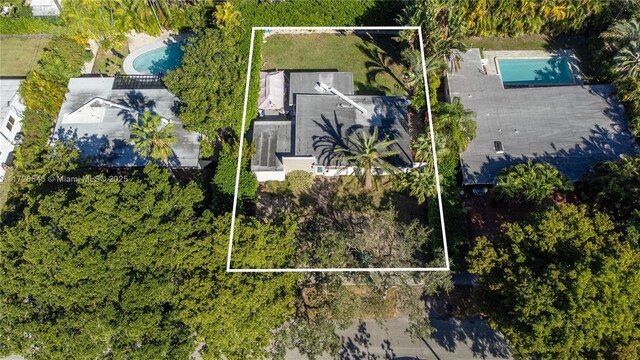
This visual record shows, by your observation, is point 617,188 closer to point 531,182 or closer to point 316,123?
point 531,182

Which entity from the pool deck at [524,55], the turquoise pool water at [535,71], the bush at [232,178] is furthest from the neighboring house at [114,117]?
the turquoise pool water at [535,71]

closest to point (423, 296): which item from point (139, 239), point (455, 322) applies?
point (455, 322)

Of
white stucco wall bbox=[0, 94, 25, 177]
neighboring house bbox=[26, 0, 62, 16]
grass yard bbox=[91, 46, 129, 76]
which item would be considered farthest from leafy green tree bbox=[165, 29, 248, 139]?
neighboring house bbox=[26, 0, 62, 16]

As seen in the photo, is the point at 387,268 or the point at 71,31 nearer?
the point at 387,268

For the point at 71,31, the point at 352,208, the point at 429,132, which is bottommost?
the point at 352,208

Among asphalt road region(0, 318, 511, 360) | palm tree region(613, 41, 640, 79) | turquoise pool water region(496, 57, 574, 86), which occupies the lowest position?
asphalt road region(0, 318, 511, 360)

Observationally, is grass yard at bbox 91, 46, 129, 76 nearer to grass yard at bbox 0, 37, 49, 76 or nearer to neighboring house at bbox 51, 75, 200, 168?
neighboring house at bbox 51, 75, 200, 168

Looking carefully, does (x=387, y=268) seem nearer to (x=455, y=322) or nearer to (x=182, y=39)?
(x=455, y=322)
